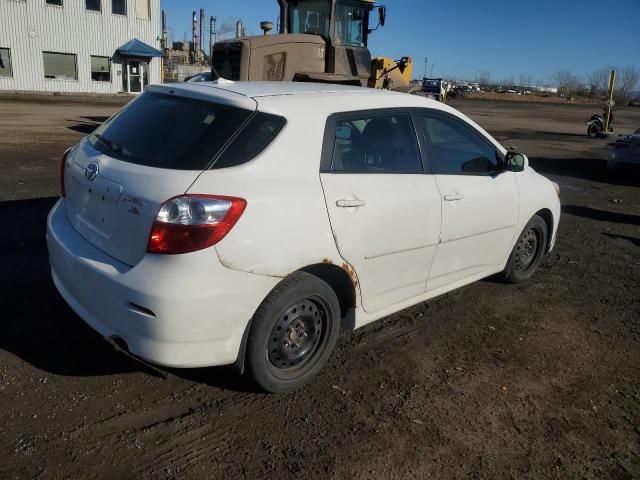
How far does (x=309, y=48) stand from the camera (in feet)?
37.8

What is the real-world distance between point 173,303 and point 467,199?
2336mm

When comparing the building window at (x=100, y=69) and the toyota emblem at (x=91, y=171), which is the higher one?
the building window at (x=100, y=69)

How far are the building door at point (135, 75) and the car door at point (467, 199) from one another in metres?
34.4

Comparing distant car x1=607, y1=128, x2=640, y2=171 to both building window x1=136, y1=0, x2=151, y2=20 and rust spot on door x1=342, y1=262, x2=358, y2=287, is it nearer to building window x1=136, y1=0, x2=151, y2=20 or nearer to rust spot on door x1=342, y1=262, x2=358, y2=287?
rust spot on door x1=342, y1=262, x2=358, y2=287

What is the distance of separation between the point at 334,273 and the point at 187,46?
6631 cm

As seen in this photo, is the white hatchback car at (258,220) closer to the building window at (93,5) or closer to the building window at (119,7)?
the building window at (93,5)

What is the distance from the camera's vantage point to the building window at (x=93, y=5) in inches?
1256

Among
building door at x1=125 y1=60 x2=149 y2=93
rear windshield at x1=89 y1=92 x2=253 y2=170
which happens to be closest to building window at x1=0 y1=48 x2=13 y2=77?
building door at x1=125 y1=60 x2=149 y2=93

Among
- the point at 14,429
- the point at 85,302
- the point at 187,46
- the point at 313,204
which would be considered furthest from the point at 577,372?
the point at 187,46

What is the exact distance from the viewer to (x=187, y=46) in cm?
6375

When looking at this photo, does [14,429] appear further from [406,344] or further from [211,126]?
[406,344]

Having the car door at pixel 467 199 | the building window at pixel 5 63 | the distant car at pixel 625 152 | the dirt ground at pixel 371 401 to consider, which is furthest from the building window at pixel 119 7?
the car door at pixel 467 199

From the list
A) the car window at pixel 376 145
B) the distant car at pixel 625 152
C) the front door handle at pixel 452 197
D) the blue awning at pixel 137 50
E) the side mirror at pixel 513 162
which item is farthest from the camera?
the blue awning at pixel 137 50

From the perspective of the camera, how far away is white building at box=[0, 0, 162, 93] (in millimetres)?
30830
